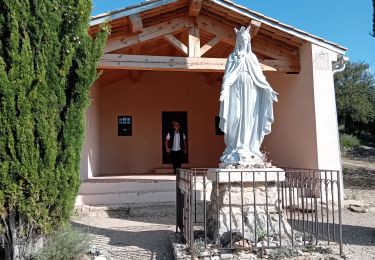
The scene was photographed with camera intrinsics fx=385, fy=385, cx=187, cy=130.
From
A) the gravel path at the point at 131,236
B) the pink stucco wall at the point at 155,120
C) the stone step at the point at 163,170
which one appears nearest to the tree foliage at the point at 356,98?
the pink stucco wall at the point at 155,120

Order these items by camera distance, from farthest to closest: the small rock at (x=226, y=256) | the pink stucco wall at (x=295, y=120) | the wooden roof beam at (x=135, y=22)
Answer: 1. the pink stucco wall at (x=295, y=120)
2. the wooden roof beam at (x=135, y=22)
3. the small rock at (x=226, y=256)

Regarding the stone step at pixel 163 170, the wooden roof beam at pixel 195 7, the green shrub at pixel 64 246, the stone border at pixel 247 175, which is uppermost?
the wooden roof beam at pixel 195 7

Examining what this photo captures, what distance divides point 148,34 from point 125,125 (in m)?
5.04

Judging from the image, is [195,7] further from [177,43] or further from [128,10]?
[128,10]

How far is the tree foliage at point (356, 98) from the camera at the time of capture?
24.2 metres

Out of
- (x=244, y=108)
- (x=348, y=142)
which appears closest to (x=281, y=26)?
(x=244, y=108)

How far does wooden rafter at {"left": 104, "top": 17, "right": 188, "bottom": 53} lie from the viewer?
853cm

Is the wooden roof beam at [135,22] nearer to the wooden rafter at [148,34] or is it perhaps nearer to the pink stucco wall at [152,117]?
the wooden rafter at [148,34]

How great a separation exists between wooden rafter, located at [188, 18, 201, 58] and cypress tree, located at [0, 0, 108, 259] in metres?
3.86

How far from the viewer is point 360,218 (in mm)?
8078

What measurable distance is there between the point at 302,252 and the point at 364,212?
455 cm

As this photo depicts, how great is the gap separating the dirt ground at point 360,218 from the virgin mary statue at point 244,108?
76.8 inches

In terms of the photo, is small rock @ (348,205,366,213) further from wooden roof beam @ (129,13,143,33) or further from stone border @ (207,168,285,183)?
wooden roof beam @ (129,13,143,33)

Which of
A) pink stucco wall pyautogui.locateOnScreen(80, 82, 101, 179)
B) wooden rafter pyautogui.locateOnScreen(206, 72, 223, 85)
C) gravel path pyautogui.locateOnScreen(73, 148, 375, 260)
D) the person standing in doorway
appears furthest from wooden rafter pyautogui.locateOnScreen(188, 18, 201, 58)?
wooden rafter pyautogui.locateOnScreen(206, 72, 223, 85)
